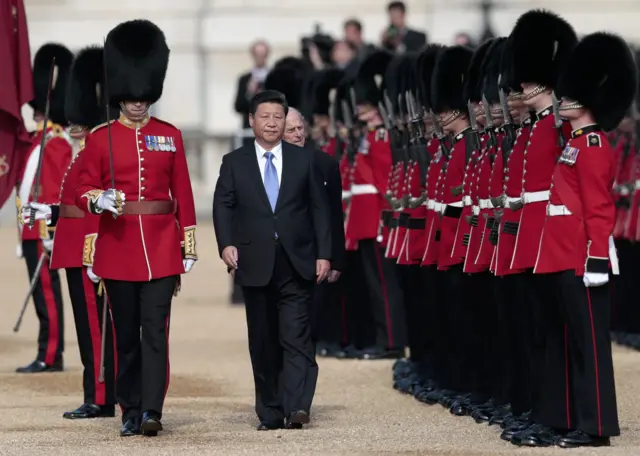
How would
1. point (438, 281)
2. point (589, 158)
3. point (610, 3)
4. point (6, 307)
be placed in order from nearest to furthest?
point (589, 158) < point (438, 281) < point (6, 307) < point (610, 3)

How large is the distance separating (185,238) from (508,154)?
1.41 m

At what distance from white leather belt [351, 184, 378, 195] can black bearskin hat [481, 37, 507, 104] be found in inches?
117

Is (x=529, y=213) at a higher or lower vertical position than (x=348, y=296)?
higher

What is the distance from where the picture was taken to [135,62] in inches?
362

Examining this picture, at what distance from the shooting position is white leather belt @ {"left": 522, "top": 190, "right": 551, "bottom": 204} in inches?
328

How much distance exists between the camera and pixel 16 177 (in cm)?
1152

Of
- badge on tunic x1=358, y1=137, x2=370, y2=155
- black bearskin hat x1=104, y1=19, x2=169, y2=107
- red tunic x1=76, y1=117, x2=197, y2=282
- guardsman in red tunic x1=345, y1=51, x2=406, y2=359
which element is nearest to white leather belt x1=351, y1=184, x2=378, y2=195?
guardsman in red tunic x1=345, y1=51, x2=406, y2=359

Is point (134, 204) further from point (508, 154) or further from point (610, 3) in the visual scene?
point (610, 3)

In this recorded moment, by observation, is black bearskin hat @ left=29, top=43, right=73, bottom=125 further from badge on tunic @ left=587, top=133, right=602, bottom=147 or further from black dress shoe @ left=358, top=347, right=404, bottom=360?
badge on tunic @ left=587, top=133, right=602, bottom=147

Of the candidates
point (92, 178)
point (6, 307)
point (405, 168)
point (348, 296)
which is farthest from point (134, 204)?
point (6, 307)

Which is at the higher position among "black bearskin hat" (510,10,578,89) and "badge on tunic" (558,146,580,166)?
"black bearskin hat" (510,10,578,89)

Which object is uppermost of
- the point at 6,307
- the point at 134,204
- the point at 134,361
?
the point at 134,204

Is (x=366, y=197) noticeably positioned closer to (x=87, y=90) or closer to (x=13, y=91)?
(x=13, y=91)

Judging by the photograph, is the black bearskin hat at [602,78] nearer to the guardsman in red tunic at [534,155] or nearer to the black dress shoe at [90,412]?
the guardsman in red tunic at [534,155]
